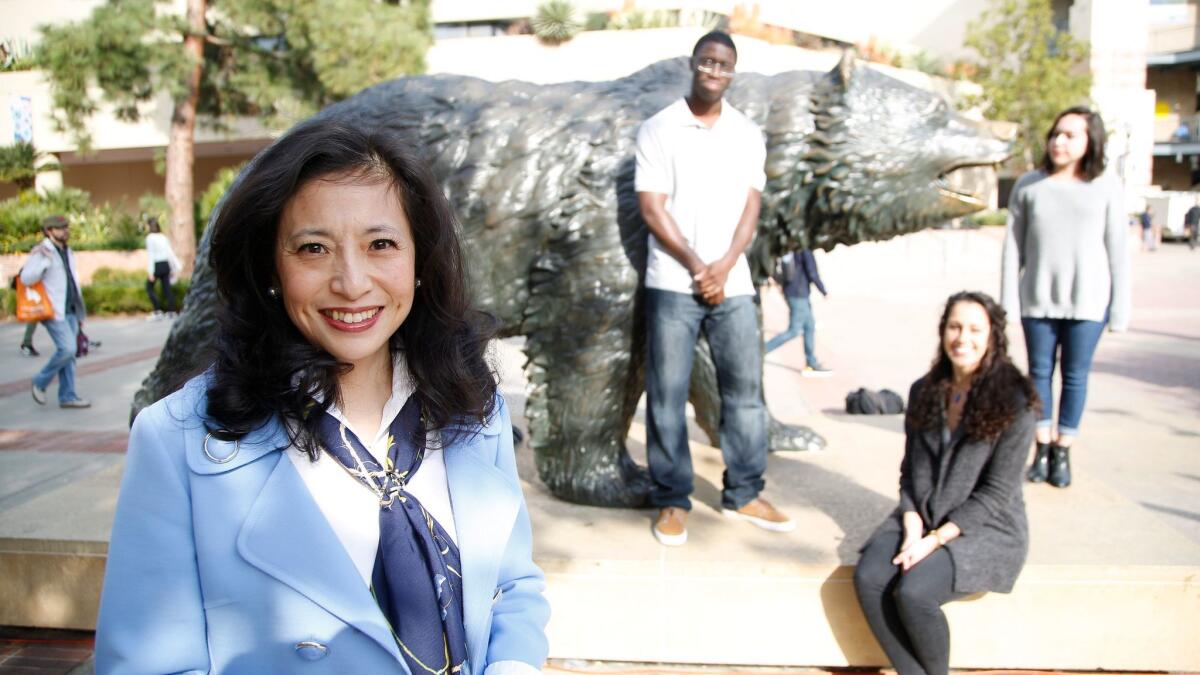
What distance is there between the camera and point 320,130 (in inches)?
51.0

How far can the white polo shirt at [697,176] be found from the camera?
2.88m

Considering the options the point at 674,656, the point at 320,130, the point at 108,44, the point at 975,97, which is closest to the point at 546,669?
the point at 674,656

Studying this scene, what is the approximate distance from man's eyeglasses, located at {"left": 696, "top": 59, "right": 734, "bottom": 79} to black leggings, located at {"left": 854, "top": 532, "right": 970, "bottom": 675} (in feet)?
5.24

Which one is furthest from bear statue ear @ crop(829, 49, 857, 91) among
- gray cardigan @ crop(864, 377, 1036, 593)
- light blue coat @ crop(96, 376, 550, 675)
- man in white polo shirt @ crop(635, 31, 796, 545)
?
light blue coat @ crop(96, 376, 550, 675)

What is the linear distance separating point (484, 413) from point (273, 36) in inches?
646

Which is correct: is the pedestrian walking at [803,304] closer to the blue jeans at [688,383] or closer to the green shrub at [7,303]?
the blue jeans at [688,383]

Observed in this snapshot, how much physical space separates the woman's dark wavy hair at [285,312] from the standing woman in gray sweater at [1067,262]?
2.98 m

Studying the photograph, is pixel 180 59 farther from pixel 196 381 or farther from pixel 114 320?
pixel 196 381

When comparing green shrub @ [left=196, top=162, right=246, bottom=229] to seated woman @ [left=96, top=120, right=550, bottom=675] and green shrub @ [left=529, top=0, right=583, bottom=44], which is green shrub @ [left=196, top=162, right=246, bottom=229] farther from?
seated woman @ [left=96, top=120, right=550, bottom=675]

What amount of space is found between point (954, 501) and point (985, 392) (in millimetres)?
356

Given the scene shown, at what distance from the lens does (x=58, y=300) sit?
22.7ft

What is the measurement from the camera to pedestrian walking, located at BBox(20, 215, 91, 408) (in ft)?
22.0

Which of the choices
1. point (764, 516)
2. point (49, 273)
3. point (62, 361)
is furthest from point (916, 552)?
point (49, 273)

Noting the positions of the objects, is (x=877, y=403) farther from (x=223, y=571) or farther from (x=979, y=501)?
(x=223, y=571)
